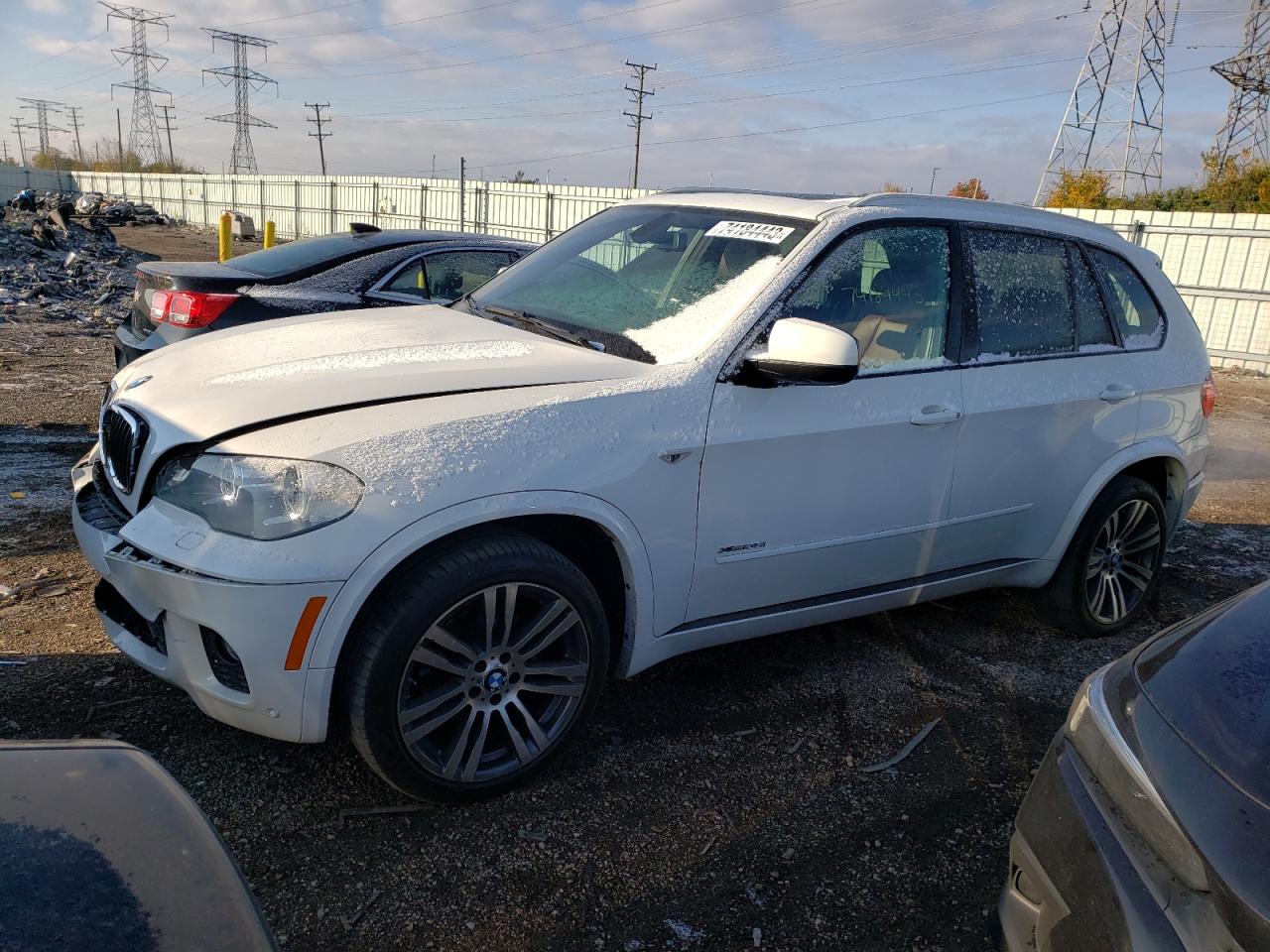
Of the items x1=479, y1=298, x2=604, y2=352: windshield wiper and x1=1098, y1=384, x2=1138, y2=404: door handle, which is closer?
x1=479, y1=298, x2=604, y2=352: windshield wiper

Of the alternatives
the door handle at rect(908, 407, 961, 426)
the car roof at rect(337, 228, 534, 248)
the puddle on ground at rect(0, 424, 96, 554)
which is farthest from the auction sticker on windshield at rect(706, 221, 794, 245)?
the car roof at rect(337, 228, 534, 248)

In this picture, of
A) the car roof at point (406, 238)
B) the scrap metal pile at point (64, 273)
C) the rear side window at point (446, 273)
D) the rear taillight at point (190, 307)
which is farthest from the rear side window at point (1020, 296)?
the scrap metal pile at point (64, 273)

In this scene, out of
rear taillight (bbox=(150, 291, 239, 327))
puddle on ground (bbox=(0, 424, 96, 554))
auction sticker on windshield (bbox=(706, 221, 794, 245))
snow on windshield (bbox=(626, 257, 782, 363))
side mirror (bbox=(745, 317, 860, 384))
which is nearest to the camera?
side mirror (bbox=(745, 317, 860, 384))

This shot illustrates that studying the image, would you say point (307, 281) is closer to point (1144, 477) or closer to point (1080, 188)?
point (1144, 477)

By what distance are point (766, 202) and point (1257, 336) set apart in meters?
14.1

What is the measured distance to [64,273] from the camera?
1603 centimetres

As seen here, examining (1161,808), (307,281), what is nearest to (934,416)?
(1161,808)

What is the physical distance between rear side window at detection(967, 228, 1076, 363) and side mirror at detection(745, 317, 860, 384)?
1.02m

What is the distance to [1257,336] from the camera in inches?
572

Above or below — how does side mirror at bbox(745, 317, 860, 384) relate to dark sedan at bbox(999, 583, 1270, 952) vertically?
above

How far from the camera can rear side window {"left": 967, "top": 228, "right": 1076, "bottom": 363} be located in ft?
12.0

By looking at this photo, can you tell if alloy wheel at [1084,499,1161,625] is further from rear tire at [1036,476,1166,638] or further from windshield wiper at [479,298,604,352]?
windshield wiper at [479,298,604,352]

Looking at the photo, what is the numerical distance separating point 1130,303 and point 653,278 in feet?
7.34

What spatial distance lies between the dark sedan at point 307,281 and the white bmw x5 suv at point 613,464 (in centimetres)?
242
